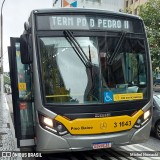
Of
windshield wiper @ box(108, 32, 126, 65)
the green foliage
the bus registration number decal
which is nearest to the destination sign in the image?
windshield wiper @ box(108, 32, 126, 65)

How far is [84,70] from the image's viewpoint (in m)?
6.07

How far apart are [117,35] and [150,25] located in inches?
740

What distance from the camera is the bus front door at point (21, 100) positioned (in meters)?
6.37

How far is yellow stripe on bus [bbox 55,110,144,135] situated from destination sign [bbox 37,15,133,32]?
68.5 inches

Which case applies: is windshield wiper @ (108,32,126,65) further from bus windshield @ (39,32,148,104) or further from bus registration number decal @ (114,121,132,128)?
bus registration number decal @ (114,121,132,128)

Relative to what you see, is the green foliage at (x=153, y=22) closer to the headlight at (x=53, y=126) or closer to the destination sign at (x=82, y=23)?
the destination sign at (x=82, y=23)

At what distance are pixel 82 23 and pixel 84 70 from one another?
982 mm

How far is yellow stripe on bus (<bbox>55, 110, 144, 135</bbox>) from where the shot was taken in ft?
19.2

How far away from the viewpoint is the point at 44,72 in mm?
5961

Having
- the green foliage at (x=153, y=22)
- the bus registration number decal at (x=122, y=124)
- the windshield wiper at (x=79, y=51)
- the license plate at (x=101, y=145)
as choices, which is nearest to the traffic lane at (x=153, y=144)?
the bus registration number decal at (x=122, y=124)

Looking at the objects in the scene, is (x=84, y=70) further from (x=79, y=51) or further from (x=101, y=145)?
(x=101, y=145)

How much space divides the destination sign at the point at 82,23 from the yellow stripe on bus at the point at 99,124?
1.74 metres

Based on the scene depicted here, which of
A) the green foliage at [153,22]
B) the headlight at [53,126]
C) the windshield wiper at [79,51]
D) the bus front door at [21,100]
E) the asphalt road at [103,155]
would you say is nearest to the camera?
the headlight at [53,126]

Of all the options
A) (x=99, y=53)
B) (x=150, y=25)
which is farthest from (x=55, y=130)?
(x=150, y=25)
